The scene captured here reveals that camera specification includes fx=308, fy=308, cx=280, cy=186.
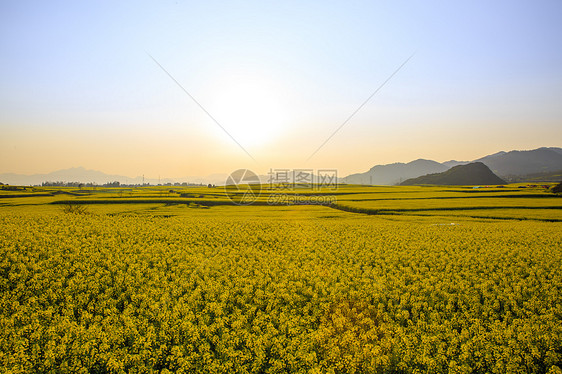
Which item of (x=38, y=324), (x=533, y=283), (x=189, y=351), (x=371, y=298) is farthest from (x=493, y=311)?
(x=38, y=324)

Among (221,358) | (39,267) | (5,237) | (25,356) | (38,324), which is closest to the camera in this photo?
(25,356)

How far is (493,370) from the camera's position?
8.48m

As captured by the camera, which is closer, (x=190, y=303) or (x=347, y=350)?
(x=347, y=350)

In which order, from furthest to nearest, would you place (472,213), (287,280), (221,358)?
1. (472,213)
2. (287,280)
3. (221,358)

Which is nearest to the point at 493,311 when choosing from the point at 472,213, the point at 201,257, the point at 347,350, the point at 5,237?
the point at 347,350

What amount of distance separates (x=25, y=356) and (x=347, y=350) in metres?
8.95

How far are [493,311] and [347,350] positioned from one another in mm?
7263

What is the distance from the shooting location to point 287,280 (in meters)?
14.8

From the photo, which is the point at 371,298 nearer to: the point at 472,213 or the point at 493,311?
the point at 493,311

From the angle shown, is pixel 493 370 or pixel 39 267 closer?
pixel 493 370

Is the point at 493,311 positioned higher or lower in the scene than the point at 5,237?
lower

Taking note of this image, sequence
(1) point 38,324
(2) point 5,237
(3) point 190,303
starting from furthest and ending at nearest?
(2) point 5,237
(3) point 190,303
(1) point 38,324

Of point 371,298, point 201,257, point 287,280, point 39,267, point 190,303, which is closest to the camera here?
point 190,303

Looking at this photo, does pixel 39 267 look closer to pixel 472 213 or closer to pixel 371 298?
pixel 371 298
